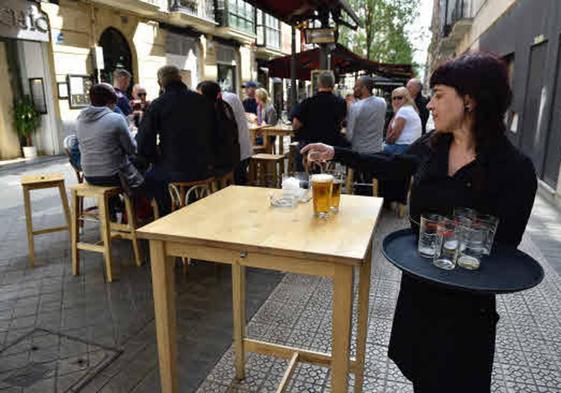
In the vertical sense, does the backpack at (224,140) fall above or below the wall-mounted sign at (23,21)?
below

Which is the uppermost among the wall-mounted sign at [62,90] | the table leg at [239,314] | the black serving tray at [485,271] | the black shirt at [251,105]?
the wall-mounted sign at [62,90]

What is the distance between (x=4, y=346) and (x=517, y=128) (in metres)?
9.30

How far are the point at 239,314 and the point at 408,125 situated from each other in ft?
12.3

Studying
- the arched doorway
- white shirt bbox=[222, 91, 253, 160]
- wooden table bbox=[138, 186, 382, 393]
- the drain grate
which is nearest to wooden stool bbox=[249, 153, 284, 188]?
white shirt bbox=[222, 91, 253, 160]

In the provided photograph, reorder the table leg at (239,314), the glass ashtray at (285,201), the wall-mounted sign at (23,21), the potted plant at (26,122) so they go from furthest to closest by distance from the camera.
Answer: the potted plant at (26,122)
the wall-mounted sign at (23,21)
the table leg at (239,314)
the glass ashtray at (285,201)

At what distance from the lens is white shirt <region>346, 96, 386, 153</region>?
5.37 m

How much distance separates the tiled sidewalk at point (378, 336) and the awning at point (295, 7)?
13.5ft

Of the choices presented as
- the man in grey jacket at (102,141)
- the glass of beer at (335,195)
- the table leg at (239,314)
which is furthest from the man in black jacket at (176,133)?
the glass of beer at (335,195)

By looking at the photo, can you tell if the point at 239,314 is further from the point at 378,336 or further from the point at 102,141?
the point at 102,141

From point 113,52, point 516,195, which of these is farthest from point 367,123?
point 113,52

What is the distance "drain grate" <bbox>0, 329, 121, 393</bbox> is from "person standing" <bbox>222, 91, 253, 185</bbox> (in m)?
3.07

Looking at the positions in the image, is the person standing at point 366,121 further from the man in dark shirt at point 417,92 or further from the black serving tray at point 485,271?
the black serving tray at point 485,271

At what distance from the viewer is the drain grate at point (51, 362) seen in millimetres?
2365

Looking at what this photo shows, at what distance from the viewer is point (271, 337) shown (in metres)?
2.81
